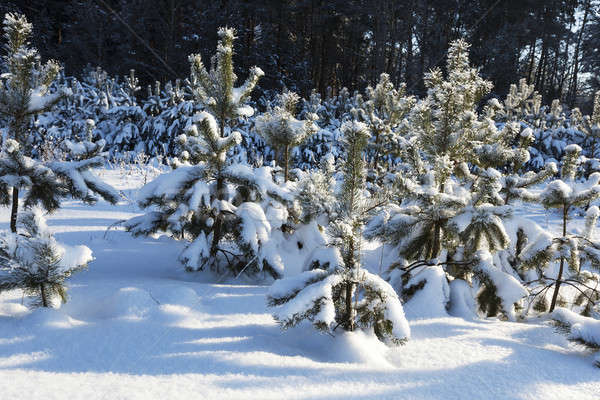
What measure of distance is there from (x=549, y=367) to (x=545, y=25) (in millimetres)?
27289

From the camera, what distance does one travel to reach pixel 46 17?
2091 cm

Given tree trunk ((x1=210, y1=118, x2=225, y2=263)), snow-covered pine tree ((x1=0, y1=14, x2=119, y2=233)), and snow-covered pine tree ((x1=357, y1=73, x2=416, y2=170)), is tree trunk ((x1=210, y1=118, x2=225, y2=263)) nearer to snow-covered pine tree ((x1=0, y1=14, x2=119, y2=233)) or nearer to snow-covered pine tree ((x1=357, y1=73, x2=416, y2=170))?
snow-covered pine tree ((x1=0, y1=14, x2=119, y2=233))

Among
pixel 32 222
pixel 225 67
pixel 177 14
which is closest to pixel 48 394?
pixel 32 222

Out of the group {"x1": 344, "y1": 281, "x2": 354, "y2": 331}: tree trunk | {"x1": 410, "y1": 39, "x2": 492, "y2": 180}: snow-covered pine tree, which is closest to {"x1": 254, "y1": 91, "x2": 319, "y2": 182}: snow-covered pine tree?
{"x1": 410, "y1": 39, "x2": 492, "y2": 180}: snow-covered pine tree

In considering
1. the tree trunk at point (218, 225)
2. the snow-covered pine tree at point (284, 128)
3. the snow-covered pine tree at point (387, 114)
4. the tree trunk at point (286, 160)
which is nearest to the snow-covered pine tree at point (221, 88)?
the tree trunk at point (218, 225)

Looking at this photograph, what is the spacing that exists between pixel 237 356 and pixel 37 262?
1113 millimetres

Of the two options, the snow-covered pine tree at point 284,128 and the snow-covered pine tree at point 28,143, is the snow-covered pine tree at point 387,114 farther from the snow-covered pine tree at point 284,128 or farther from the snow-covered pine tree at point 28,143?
the snow-covered pine tree at point 28,143

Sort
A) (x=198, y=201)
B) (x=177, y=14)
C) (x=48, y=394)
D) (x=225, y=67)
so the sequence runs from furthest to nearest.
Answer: (x=177, y=14)
(x=225, y=67)
(x=198, y=201)
(x=48, y=394)

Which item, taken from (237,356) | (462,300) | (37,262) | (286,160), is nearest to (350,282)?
(237,356)

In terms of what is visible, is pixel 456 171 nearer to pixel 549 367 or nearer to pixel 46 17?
pixel 549 367

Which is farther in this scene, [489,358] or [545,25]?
[545,25]

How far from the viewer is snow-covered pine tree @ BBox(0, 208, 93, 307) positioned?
6.13 feet

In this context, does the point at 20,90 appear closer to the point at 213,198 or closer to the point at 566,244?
the point at 213,198

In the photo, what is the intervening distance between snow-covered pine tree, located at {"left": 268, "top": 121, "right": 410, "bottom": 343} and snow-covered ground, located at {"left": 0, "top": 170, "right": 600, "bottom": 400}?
13cm
